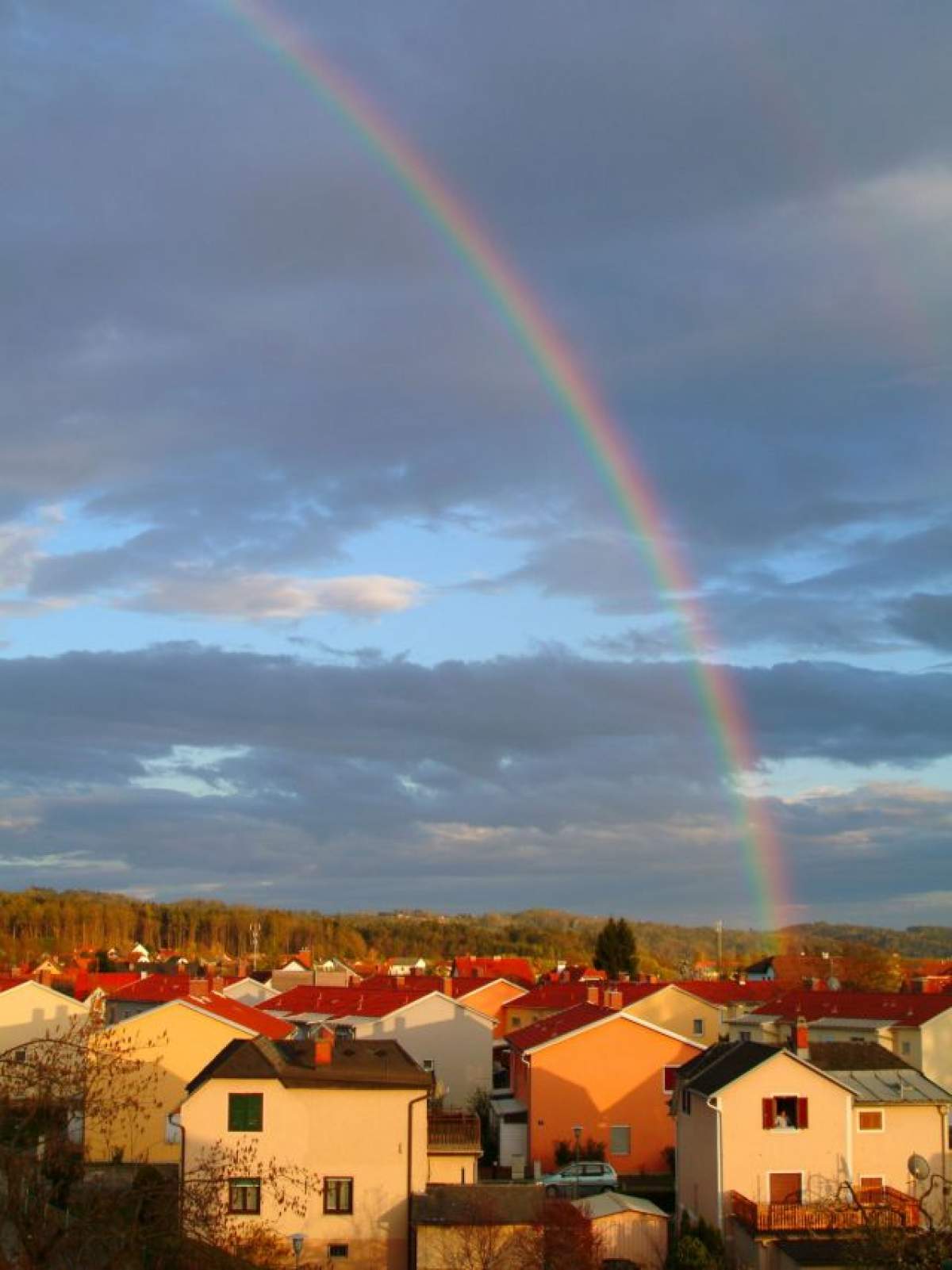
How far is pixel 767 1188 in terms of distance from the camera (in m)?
31.9

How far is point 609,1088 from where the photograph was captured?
45.2 m

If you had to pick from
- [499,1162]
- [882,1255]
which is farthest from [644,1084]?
[882,1255]

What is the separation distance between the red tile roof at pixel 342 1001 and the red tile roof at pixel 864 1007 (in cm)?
1589

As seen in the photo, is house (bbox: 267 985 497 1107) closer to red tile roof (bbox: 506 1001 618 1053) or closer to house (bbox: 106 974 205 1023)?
red tile roof (bbox: 506 1001 618 1053)

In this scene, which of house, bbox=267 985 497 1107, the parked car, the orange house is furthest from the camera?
house, bbox=267 985 497 1107

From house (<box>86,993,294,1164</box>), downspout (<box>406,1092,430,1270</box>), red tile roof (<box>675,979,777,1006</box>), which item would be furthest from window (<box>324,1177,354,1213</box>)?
red tile roof (<box>675,979,777,1006</box>)

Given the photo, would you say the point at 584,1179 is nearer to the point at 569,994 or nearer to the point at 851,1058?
the point at 851,1058

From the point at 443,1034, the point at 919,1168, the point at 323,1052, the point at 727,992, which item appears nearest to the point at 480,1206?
the point at 323,1052

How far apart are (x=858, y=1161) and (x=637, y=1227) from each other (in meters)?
5.73

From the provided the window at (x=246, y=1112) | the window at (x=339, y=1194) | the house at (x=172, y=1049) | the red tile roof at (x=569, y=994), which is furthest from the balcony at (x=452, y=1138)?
the red tile roof at (x=569, y=994)

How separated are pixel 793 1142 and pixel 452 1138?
8552 millimetres

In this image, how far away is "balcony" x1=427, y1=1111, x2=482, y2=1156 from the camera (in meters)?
34.6

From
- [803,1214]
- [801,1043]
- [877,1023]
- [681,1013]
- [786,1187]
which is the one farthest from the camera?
[681,1013]

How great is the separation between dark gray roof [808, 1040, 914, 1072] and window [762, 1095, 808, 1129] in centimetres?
242
